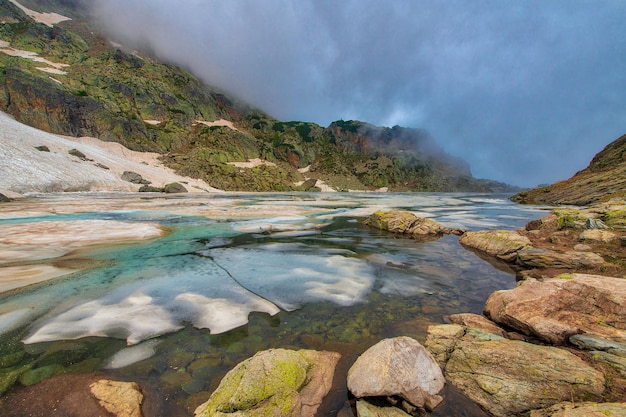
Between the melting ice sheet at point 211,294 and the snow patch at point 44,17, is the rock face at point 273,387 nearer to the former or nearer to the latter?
the melting ice sheet at point 211,294

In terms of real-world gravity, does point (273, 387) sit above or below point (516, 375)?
below

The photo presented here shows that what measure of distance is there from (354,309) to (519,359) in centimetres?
373

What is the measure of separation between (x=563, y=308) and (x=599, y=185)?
6075 centimetres

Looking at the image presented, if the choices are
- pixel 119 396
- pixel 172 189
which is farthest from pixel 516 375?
pixel 172 189

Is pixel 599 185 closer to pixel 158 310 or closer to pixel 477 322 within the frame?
pixel 477 322

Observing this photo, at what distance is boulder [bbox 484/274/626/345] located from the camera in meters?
5.35

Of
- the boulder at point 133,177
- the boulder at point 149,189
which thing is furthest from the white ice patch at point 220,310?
the boulder at point 133,177

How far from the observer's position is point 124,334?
19.0 feet

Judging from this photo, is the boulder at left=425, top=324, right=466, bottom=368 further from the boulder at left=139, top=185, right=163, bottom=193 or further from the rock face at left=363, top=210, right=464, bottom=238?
the boulder at left=139, top=185, right=163, bottom=193

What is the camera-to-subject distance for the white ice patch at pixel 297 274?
26.7 feet

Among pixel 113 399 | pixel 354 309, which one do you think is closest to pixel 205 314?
pixel 113 399

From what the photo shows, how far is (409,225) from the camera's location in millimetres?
19656

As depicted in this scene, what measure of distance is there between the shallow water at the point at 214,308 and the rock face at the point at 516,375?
46 centimetres

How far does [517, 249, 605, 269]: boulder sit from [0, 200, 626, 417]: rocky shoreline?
430 cm
